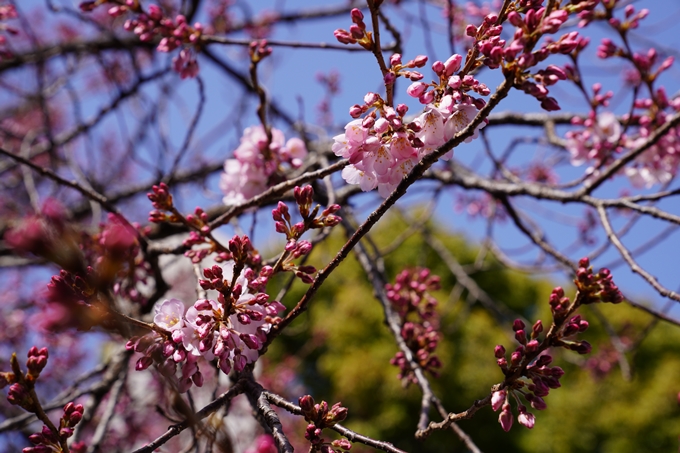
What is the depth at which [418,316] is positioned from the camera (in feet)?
6.25

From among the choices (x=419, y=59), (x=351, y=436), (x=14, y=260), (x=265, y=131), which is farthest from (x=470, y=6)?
(x=14, y=260)

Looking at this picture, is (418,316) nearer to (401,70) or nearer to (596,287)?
(596,287)

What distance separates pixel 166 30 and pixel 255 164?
1.79ft

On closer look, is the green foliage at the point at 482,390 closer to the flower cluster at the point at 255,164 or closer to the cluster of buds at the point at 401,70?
the flower cluster at the point at 255,164

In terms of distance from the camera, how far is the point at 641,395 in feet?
33.0

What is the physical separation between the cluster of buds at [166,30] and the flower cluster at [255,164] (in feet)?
1.08

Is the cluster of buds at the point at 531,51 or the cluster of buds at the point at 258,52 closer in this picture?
the cluster of buds at the point at 531,51

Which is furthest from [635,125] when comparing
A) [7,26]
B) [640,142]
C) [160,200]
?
[7,26]

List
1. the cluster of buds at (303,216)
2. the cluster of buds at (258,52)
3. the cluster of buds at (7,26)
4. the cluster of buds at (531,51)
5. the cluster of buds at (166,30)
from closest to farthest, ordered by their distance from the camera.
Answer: the cluster of buds at (531,51)
the cluster of buds at (303,216)
the cluster of buds at (258,52)
the cluster of buds at (166,30)
the cluster of buds at (7,26)

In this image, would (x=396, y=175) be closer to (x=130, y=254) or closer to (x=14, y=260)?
(x=130, y=254)

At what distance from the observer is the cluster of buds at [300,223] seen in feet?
3.39

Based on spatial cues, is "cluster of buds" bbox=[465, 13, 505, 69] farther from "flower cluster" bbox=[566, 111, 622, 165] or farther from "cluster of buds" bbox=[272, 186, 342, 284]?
"flower cluster" bbox=[566, 111, 622, 165]

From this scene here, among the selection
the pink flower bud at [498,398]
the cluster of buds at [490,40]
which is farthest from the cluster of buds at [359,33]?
the pink flower bud at [498,398]

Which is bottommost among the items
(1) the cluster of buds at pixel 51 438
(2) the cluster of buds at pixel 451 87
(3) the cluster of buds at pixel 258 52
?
(1) the cluster of buds at pixel 51 438
